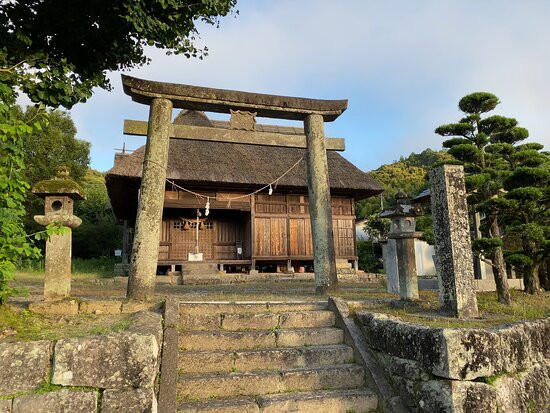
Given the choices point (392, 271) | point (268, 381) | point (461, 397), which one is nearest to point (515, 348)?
point (461, 397)

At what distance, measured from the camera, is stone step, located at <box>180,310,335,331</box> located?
4566 mm

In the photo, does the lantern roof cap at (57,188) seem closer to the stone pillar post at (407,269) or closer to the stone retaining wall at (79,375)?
the stone retaining wall at (79,375)

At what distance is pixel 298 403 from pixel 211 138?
199 inches

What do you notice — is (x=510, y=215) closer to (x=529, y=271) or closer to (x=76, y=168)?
(x=529, y=271)

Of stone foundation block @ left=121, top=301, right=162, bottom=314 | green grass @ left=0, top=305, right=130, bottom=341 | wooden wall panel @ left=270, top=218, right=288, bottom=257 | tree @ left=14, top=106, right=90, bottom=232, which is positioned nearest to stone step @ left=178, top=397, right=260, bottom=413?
green grass @ left=0, top=305, right=130, bottom=341

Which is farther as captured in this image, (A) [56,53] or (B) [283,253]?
(B) [283,253]

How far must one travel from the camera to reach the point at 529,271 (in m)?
8.09

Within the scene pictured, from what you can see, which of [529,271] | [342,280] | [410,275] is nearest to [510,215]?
[529,271]

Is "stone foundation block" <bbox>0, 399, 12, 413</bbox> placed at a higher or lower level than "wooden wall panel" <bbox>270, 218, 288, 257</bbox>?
lower

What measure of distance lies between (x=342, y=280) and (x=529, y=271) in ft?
22.3

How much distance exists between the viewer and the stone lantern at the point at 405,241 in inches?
242

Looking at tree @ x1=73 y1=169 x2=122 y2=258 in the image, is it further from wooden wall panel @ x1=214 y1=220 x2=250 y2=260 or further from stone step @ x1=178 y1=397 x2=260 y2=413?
stone step @ x1=178 y1=397 x2=260 y2=413

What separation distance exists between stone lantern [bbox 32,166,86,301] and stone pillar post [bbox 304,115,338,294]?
13.3 feet

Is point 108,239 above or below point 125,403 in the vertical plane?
above
